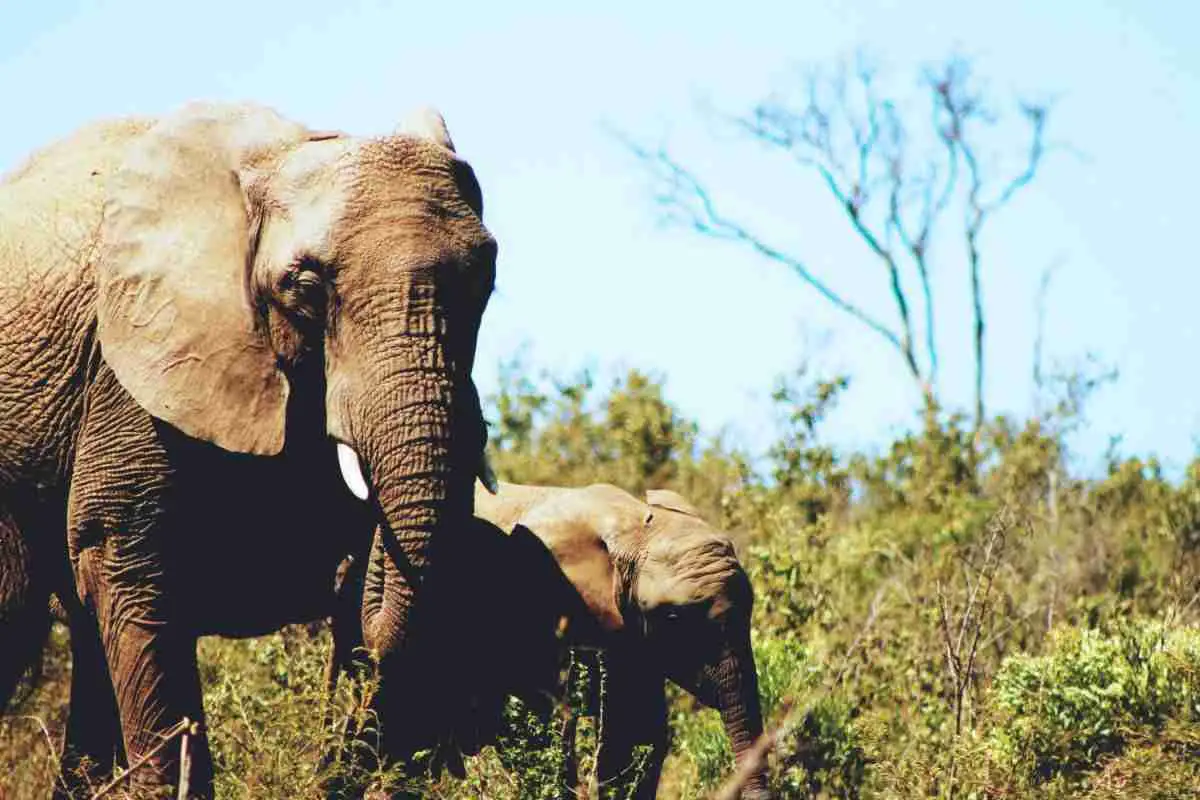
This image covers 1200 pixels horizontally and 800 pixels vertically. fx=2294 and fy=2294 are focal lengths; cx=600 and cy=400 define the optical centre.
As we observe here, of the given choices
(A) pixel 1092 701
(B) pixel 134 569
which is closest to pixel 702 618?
(A) pixel 1092 701

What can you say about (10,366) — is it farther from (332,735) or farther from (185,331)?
(332,735)

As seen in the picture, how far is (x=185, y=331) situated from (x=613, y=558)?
210 centimetres

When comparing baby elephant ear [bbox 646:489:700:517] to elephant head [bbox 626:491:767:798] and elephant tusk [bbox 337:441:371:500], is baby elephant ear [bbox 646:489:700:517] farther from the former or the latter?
elephant tusk [bbox 337:441:371:500]

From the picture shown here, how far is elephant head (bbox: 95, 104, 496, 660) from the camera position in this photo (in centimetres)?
575

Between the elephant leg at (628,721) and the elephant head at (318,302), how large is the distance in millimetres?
1469

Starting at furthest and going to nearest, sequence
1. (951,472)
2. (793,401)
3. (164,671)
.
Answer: (951,472), (793,401), (164,671)

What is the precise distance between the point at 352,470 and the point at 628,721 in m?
2.17

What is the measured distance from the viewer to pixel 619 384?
579 inches

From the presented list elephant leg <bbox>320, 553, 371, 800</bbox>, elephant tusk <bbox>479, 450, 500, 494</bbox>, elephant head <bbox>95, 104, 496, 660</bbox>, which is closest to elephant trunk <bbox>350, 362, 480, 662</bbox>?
elephant head <bbox>95, 104, 496, 660</bbox>

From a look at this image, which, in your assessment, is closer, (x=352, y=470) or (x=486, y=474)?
(x=352, y=470)

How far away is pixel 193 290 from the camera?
6.14 meters

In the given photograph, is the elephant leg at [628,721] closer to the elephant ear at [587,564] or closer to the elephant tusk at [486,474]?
the elephant ear at [587,564]

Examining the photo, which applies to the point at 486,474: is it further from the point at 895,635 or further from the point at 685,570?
the point at 895,635

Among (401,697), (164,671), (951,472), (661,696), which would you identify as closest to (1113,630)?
(661,696)
